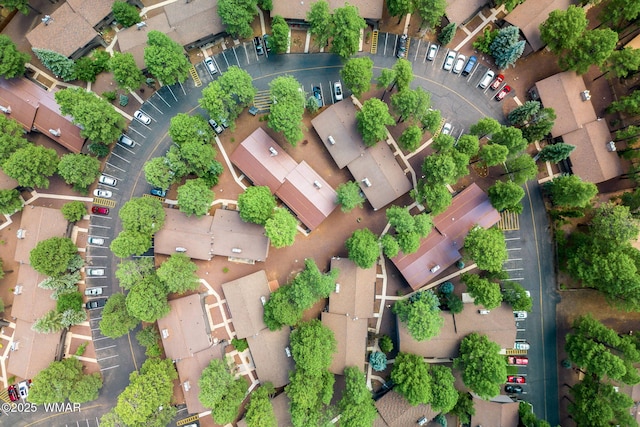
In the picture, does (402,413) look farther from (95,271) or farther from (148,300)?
(95,271)

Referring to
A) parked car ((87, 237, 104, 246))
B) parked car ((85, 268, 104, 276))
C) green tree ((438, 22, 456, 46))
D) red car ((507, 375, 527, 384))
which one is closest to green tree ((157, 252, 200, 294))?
parked car ((85, 268, 104, 276))

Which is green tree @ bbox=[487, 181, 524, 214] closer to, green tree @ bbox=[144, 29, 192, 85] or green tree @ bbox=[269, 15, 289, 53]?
green tree @ bbox=[269, 15, 289, 53]

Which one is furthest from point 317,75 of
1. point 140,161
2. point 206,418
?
point 206,418

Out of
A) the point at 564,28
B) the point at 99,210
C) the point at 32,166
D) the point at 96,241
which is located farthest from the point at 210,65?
the point at 564,28

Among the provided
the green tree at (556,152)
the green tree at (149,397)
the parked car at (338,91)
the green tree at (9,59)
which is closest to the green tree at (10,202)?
the green tree at (9,59)

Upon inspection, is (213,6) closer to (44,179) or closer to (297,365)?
(44,179)

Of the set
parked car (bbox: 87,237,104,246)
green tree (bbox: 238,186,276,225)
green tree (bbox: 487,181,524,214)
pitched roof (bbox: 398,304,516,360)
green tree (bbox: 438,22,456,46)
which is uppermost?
green tree (bbox: 438,22,456,46)

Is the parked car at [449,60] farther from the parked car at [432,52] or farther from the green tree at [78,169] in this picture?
the green tree at [78,169]

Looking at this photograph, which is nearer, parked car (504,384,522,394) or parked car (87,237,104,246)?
parked car (87,237,104,246)
